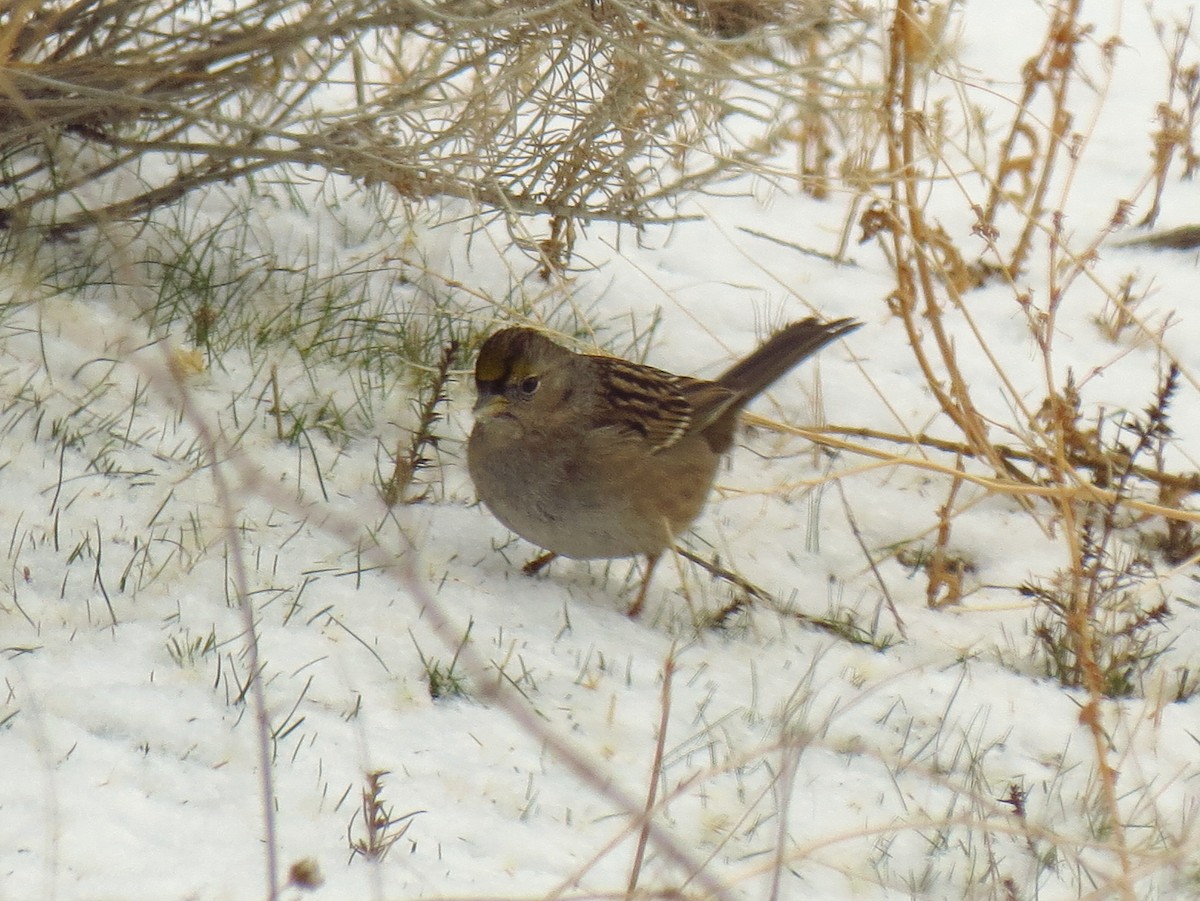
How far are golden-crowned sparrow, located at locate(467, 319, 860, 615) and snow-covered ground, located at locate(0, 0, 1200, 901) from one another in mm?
216

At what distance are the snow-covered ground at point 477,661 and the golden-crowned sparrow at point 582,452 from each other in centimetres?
22

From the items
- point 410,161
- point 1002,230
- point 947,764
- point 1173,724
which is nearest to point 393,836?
point 947,764

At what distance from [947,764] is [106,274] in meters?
3.15

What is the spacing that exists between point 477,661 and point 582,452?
0.88 m

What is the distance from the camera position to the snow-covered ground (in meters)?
2.83

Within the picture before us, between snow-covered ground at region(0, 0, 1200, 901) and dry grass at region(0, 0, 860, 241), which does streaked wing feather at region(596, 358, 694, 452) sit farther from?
dry grass at region(0, 0, 860, 241)

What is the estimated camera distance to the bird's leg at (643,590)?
4.15m

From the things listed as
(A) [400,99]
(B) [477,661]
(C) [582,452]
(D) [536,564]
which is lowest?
(D) [536,564]

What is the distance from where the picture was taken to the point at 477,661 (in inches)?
137

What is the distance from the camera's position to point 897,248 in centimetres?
464

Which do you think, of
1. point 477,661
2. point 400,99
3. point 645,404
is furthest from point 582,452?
point 400,99

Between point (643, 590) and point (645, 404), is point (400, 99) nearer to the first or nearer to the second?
point (645, 404)

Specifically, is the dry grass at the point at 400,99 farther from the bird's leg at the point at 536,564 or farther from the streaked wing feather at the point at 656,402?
the bird's leg at the point at 536,564

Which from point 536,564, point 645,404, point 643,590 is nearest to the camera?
point 643,590
